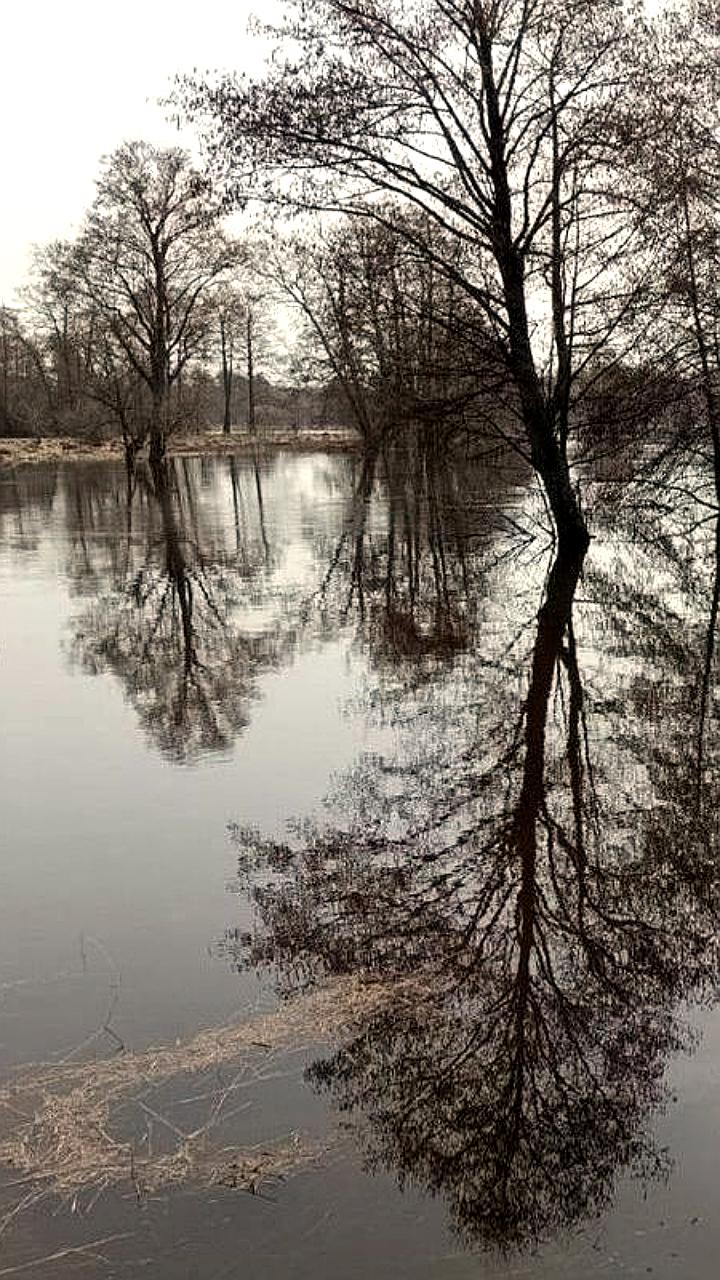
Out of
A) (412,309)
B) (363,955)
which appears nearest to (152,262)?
(412,309)

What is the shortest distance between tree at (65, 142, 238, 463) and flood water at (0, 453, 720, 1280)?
37479 mm

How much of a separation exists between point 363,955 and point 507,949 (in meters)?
0.67

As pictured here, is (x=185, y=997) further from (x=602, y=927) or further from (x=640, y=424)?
(x=640, y=424)

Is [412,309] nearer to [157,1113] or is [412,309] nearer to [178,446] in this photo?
[157,1113]

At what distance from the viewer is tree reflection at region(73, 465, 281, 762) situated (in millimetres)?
9586

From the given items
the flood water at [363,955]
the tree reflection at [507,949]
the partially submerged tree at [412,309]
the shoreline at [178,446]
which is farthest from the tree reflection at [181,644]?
the shoreline at [178,446]

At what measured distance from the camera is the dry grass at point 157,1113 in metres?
3.83

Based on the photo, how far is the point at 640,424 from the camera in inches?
776

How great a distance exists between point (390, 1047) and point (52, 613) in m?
11.2

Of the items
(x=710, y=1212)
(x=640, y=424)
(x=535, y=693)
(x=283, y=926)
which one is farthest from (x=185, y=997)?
(x=640, y=424)

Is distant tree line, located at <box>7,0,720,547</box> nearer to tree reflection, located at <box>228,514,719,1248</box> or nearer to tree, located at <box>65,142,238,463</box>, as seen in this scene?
tree reflection, located at <box>228,514,719,1248</box>

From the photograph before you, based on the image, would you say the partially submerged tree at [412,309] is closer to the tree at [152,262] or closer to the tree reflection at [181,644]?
the tree reflection at [181,644]

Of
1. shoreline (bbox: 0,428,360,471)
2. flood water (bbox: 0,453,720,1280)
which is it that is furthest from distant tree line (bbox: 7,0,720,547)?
shoreline (bbox: 0,428,360,471)

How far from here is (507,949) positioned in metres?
5.28
